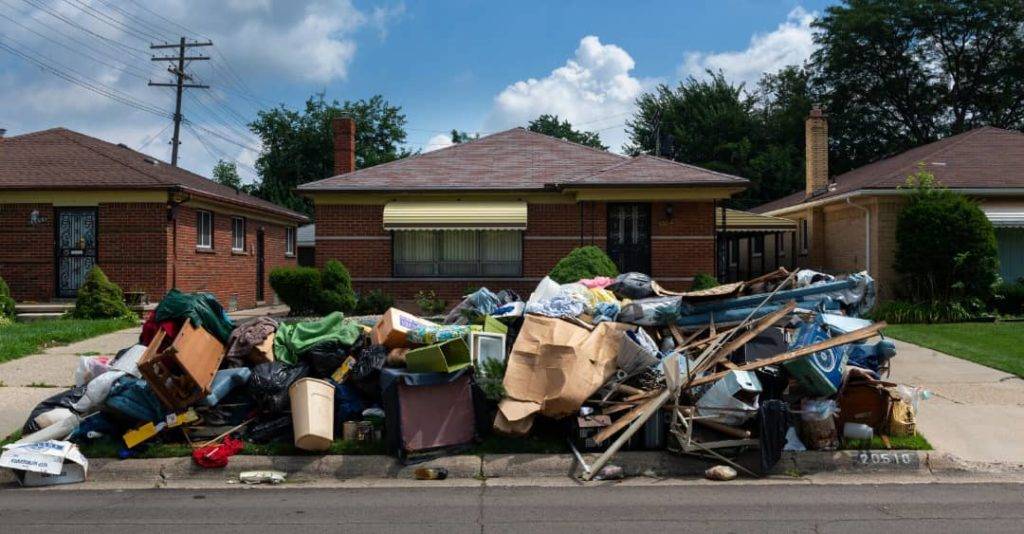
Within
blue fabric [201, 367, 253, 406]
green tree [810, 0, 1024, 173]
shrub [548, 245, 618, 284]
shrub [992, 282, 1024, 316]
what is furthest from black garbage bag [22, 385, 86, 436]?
green tree [810, 0, 1024, 173]

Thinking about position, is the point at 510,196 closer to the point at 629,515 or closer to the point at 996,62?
the point at 629,515

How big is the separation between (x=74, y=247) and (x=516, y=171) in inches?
429

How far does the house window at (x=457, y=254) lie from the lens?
19703mm

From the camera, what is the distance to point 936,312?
58.1ft

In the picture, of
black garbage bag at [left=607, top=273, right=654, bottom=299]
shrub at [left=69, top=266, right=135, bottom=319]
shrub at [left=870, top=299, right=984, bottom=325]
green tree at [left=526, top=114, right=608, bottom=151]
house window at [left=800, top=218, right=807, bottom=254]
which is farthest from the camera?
green tree at [left=526, top=114, right=608, bottom=151]

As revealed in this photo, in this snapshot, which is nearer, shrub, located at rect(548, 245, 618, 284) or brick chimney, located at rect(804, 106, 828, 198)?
shrub, located at rect(548, 245, 618, 284)

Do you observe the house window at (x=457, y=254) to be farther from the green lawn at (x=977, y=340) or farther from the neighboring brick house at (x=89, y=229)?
the green lawn at (x=977, y=340)

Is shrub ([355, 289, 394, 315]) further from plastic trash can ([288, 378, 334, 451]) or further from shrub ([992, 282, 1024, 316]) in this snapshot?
shrub ([992, 282, 1024, 316])

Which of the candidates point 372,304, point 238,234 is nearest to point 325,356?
point 372,304

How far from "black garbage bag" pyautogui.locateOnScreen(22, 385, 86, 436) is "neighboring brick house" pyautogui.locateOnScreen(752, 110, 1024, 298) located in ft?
55.6

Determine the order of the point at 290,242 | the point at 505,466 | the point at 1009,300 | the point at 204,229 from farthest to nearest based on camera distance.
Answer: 1. the point at 290,242
2. the point at 204,229
3. the point at 1009,300
4. the point at 505,466

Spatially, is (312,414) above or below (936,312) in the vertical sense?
below

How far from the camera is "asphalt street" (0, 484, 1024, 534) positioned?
604 cm

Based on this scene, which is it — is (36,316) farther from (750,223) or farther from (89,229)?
(750,223)
